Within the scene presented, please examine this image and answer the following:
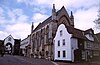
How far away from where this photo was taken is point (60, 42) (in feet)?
115

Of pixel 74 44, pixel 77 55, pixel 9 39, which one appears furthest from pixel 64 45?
pixel 9 39

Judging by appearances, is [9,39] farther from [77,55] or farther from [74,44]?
[77,55]

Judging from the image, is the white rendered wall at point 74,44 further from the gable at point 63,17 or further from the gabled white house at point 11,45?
the gabled white house at point 11,45

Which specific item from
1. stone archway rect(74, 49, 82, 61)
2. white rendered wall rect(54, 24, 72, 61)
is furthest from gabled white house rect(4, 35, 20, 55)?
stone archway rect(74, 49, 82, 61)

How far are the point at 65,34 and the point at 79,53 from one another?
5465 millimetres

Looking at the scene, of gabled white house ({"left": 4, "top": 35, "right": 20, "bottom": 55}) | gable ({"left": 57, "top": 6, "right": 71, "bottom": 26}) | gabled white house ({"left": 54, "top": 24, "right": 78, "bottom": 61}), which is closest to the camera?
gabled white house ({"left": 54, "top": 24, "right": 78, "bottom": 61})

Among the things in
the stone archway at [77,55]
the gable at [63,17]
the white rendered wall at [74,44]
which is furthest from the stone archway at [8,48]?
the stone archway at [77,55]

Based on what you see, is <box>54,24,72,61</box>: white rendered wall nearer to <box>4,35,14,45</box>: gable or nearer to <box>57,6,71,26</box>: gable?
<box>57,6,71,26</box>: gable

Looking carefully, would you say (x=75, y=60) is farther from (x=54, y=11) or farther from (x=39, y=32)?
(x=39, y=32)

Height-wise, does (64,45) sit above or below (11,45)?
below

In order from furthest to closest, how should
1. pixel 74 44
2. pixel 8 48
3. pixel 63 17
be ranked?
pixel 8 48 → pixel 63 17 → pixel 74 44

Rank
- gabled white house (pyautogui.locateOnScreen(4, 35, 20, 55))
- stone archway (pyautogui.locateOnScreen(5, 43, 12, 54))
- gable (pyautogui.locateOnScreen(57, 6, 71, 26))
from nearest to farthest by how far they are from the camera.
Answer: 1. gable (pyautogui.locateOnScreen(57, 6, 71, 26))
2. gabled white house (pyautogui.locateOnScreen(4, 35, 20, 55))
3. stone archway (pyautogui.locateOnScreen(5, 43, 12, 54))

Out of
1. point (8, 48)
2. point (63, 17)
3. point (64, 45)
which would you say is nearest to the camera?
point (64, 45)

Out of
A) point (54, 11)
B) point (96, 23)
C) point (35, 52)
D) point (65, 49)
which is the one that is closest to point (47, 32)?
point (54, 11)
